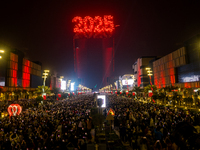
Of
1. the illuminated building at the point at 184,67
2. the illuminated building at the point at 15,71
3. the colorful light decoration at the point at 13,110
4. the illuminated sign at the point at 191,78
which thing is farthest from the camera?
the illuminated building at the point at 15,71

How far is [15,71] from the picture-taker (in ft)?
214

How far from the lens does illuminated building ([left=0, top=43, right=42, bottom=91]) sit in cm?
6006

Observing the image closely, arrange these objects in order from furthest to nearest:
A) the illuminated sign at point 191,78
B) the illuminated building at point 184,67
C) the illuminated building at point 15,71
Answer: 1. the illuminated building at point 15,71
2. the illuminated building at point 184,67
3. the illuminated sign at point 191,78

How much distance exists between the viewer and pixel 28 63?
77.6 meters

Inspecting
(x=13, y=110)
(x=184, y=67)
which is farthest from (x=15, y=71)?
(x=184, y=67)

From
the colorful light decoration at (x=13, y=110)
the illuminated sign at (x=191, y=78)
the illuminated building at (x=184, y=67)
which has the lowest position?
the colorful light decoration at (x=13, y=110)

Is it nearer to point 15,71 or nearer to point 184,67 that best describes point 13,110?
point 184,67

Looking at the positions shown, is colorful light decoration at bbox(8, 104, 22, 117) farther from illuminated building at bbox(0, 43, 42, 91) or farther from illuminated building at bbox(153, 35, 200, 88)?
illuminated building at bbox(153, 35, 200, 88)

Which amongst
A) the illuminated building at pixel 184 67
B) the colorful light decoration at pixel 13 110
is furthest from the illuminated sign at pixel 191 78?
the colorful light decoration at pixel 13 110

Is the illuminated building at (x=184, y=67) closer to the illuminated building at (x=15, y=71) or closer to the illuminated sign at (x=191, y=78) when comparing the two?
the illuminated sign at (x=191, y=78)

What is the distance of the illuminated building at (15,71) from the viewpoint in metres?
60.1

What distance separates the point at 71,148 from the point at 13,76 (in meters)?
62.7

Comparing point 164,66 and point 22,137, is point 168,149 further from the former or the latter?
point 164,66

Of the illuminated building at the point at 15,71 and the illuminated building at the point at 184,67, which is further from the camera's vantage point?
the illuminated building at the point at 15,71
